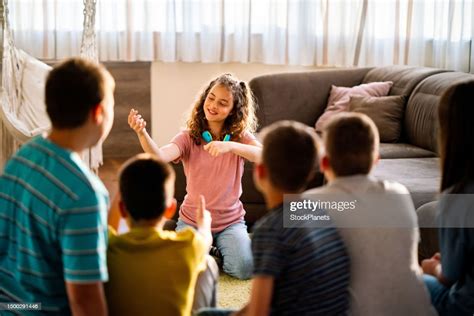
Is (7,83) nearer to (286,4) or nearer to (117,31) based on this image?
(117,31)

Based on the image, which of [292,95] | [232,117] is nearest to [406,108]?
[292,95]

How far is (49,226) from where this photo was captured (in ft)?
5.71

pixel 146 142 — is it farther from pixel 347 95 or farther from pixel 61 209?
pixel 347 95

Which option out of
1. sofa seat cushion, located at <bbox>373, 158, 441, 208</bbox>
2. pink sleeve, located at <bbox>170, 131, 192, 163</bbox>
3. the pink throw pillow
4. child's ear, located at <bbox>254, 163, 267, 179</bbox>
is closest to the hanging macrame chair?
pink sleeve, located at <bbox>170, 131, 192, 163</bbox>

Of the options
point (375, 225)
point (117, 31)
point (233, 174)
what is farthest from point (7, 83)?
point (375, 225)

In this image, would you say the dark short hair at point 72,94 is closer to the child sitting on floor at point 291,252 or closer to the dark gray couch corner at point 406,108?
the child sitting on floor at point 291,252

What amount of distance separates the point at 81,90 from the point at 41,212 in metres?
0.30

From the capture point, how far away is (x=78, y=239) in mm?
1710

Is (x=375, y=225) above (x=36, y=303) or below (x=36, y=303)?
above

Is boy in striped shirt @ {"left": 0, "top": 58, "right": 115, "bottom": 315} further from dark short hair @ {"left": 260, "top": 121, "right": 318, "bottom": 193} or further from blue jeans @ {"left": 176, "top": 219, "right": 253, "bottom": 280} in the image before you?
blue jeans @ {"left": 176, "top": 219, "right": 253, "bottom": 280}

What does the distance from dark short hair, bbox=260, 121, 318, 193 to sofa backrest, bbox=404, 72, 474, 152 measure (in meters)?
2.23

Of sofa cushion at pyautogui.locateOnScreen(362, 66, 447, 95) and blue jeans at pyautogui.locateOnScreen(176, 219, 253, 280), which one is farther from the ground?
sofa cushion at pyautogui.locateOnScreen(362, 66, 447, 95)

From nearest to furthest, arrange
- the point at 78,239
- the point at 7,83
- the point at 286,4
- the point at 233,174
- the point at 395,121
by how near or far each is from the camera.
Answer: the point at 78,239
the point at 233,174
the point at 7,83
the point at 395,121
the point at 286,4

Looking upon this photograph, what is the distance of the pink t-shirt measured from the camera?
3152 mm
